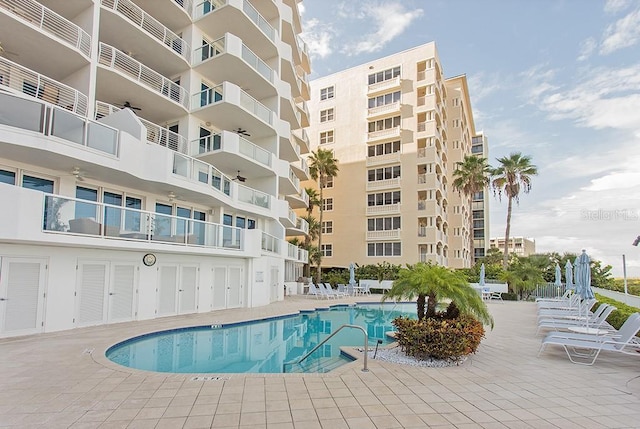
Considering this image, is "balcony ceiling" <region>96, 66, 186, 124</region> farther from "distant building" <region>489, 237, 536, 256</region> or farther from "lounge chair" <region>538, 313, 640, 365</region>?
"distant building" <region>489, 237, 536, 256</region>

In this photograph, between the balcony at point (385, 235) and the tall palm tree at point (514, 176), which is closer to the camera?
the tall palm tree at point (514, 176)

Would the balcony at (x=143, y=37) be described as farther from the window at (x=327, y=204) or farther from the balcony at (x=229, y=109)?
the window at (x=327, y=204)

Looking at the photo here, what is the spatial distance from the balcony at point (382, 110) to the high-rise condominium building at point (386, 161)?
0.10 m

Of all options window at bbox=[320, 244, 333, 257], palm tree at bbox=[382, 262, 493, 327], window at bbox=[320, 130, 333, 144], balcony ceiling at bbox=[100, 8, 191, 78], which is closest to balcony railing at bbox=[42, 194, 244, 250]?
balcony ceiling at bbox=[100, 8, 191, 78]

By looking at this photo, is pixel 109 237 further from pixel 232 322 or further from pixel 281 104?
pixel 281 104

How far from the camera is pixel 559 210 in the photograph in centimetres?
2567

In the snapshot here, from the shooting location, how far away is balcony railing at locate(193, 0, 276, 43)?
768 inches

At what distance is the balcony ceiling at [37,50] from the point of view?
11750 millimetres

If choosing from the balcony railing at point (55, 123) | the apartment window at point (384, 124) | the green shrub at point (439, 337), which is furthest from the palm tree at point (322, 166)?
the green shrub at point (439, 337)

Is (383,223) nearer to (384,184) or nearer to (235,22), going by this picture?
(384,184)

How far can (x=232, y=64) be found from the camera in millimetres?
19484

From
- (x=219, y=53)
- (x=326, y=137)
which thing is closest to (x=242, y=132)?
(x=219, y=53)

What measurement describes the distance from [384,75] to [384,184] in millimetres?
11284

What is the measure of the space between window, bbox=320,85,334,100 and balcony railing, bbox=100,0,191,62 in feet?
77.0
